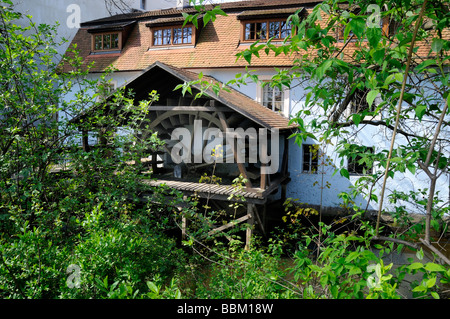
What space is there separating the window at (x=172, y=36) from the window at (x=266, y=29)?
2225mm

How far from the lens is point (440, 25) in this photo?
2025mm

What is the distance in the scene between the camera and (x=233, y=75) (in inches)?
457

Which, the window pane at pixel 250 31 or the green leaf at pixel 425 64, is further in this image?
the window pane at pixel 250 31

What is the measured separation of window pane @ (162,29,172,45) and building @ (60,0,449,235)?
4 cm

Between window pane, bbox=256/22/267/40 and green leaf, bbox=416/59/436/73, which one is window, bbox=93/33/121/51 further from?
green leaf, bbox=416/59/436/73

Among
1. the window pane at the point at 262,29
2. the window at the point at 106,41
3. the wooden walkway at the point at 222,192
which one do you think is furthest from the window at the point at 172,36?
the wooden walkway at the point at 222,192

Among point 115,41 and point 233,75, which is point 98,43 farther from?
point 233,75

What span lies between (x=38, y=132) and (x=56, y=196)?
79 cm

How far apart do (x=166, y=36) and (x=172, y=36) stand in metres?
0.27

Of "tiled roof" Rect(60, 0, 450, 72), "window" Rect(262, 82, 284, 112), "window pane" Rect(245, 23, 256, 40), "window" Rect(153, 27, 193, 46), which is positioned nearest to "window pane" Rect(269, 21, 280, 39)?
"tiled roof" Rect(60, 0, 450, 72)

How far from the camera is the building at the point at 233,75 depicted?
9.09 metres

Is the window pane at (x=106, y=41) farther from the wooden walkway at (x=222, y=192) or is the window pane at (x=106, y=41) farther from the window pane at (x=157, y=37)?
the wooden walkway at (x=222, y=192)

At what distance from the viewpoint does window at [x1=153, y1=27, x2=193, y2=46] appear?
12493mm

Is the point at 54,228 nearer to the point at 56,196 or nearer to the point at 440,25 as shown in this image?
the point at 56,196
